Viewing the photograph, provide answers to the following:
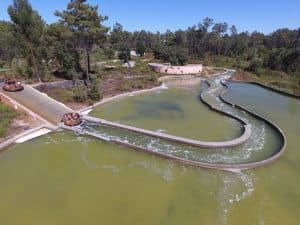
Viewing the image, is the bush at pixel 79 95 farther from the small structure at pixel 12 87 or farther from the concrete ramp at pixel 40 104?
the small structure at pixel 12 87

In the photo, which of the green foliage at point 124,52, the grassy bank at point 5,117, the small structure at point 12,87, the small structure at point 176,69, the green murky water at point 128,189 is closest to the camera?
the green murky water at point 128,189

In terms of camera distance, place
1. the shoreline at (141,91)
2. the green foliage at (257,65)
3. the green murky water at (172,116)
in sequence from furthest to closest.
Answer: the green foliage at (257,65) < the shoreline at (141,91) < the green murky water at (172,116)

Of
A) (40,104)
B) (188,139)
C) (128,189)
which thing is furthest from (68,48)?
(128,189)

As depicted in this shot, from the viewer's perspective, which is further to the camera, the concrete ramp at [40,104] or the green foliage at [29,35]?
the green foliage at [29,35]

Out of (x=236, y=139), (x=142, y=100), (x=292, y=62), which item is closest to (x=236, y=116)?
(x=236, y=139)

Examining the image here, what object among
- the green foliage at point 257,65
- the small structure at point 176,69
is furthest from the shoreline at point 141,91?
the green foliage at point 257,65

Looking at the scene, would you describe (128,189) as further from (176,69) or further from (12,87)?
(176,69)
